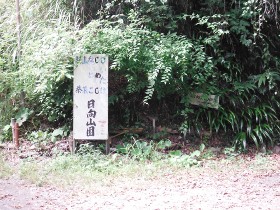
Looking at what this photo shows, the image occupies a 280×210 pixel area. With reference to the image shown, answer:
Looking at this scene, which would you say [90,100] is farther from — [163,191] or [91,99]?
[163,191]

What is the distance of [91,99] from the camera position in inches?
296

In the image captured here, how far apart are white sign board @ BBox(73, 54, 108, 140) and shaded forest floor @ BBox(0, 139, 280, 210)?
3.35 feet

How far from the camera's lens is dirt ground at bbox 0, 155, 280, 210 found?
5.24 m

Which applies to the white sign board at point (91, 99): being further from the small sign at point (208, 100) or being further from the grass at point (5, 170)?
the small sign at point (208, 100)

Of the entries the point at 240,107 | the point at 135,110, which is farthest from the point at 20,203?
the point at 240,107

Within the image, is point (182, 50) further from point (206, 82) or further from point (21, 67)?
point (21, 67)

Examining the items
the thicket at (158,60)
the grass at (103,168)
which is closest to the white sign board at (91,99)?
the thicket at (158,60)

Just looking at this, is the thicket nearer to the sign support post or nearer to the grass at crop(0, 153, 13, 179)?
the sign support post

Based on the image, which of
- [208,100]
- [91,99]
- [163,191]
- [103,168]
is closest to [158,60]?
[91,99]

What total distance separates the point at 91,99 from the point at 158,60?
4.79 feet

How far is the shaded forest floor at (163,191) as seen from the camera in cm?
527

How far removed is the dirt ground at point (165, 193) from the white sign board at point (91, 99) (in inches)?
58.9

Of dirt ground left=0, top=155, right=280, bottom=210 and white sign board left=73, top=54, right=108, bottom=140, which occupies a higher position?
white sign board left=73, top=54, right=108, bottom=140

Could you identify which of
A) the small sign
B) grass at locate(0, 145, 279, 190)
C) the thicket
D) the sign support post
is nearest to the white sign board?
the sign support post
